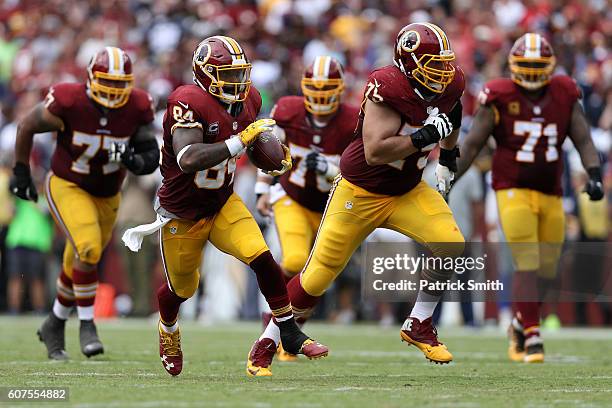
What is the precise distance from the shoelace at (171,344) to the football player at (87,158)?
4.28ft

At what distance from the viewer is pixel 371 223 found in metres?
7.38

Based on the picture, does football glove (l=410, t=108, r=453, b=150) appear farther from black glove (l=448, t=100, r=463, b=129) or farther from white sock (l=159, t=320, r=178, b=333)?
white sock (l=159, t=320, r=178, b=333)

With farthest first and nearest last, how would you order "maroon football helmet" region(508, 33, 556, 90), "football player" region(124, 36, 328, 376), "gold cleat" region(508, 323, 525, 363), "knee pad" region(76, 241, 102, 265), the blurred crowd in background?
the blurred crowd in background
"gold cleat" region(508, 323, 525, 363)
"maroon football helmet" region(508, 33, 556, 90)
"knee pad" region(76, 241, 102, 265)
"football player" region(124, 36, 328, 376)

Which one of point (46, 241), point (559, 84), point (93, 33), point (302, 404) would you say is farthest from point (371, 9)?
point (302, 404)

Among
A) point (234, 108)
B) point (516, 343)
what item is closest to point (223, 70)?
point (234, 108)

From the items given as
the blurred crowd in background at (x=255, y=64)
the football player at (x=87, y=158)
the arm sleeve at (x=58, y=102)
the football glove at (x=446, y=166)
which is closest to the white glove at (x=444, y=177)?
the football glove at (x=446, y=166)

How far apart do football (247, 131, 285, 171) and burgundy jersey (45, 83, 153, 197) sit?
70.3 inches

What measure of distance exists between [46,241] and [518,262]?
681cm

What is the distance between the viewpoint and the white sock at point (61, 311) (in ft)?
28.1

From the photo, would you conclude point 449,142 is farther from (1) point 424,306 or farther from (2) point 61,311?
(2) point 61,311

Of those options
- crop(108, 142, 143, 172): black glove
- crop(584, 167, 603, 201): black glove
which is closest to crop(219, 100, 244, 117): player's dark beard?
crop(108, 142, 143, 172): black glove

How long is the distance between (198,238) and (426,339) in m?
1.45

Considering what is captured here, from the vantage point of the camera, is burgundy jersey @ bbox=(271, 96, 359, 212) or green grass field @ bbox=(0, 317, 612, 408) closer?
green grass field @ bbox=(0, 317, 612, 408)

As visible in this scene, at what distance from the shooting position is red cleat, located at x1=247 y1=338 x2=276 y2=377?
7.15m
